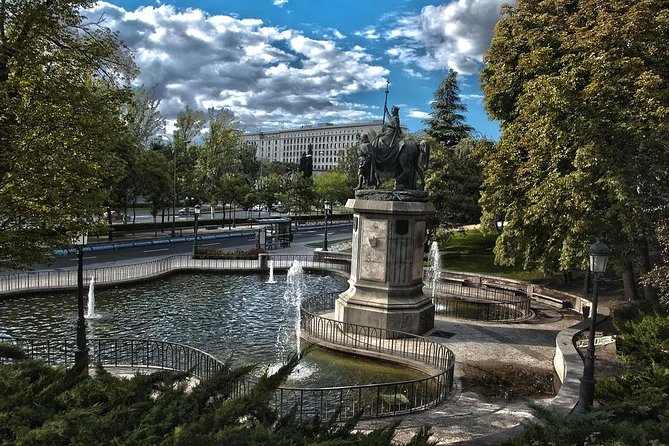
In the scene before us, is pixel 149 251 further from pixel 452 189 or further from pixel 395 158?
pixel 395 158

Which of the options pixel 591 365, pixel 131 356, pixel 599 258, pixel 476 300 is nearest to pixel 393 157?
pixel 599 258

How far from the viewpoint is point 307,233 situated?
57.0m

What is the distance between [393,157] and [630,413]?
417 inches

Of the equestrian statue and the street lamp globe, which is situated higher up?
the equestrian statue

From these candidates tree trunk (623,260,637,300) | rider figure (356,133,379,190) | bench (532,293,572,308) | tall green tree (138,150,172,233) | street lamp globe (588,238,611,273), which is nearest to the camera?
street lamp globe (588,238,611,273)

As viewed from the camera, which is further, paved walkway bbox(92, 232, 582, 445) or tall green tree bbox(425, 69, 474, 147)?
tall green tree bbox(425, 69, 474, 147)

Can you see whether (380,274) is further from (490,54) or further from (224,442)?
(490,54)

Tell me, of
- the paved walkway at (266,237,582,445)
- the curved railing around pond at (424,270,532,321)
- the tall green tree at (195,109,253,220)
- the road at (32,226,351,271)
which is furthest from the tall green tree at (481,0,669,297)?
the tall green tree at (195,109,253,220)

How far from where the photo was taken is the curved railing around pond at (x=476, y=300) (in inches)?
813

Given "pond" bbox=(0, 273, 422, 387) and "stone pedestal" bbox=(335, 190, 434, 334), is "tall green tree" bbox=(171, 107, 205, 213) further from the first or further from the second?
"stone pedestal" bbox=(335, 190, 434, 334)

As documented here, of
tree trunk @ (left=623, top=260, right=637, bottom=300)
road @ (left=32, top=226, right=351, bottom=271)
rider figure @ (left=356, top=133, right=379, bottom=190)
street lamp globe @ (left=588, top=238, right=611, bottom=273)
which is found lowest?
road @ (left=32, top=226, right=351, bottom=271)

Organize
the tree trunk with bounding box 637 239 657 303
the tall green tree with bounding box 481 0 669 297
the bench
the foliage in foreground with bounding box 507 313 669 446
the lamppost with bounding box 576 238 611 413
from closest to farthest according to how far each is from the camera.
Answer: the foliage in foreground with bounding box 507 313 669 446 < the lamppost with bounding box 576 238 611 413 < the tall green tree with bounding box 481 0 669 297 < the tree trunk with bounding box 637 239 657 303 < the bench

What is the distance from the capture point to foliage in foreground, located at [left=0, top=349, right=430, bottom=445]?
4.86m

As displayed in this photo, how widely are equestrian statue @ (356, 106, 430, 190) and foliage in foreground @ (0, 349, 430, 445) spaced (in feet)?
35.5
